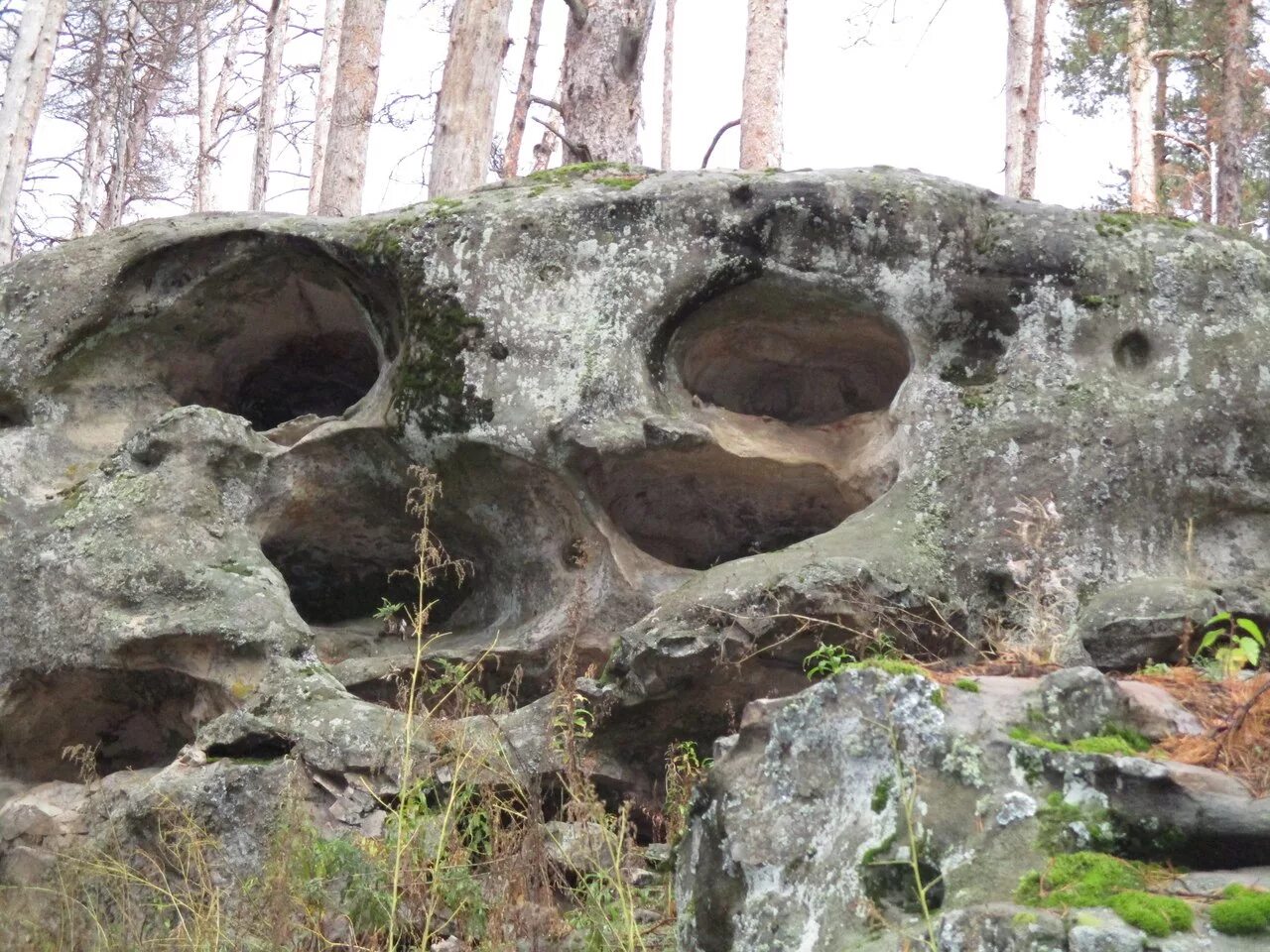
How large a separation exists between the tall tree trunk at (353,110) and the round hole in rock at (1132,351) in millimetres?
7679

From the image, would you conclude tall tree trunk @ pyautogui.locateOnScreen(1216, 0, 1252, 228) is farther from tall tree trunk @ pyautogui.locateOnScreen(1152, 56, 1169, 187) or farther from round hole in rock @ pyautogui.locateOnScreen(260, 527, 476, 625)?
round hole in rock @ pyautogui.locateOnScreen(260, 527, 476, 625)

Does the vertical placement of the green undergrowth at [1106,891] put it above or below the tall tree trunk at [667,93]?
below

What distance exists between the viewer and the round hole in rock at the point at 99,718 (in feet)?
22.5

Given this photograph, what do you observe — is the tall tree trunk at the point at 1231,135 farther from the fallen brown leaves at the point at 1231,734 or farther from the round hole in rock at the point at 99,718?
the round hole in rock at the point at 99,718

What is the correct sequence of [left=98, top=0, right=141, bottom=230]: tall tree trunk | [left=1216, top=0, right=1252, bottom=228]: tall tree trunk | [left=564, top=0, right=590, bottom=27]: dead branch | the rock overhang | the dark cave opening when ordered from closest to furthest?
the rock overhang < the dark cave opening < [left=564, top=0, right=590, bottom=27]: dead branch < [left=1216, top=0, right=1252, bottom=228]: tall tree trunk < [left=98, top=0, right=141, bottom=230]: tall tree trunk

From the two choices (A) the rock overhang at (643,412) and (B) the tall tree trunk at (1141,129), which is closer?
(A) the rock overhang at (643,412)

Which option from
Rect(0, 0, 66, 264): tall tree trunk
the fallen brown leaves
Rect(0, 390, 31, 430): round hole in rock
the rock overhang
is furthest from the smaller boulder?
Rect(0, 0, 66, 264): tall tree trunk

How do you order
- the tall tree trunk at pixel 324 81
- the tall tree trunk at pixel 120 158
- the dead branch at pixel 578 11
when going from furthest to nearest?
the tall tree trunk at pixel 324 81 < the tall tree trunk at pixel 120 158 < the dead branch at pixel 578 11

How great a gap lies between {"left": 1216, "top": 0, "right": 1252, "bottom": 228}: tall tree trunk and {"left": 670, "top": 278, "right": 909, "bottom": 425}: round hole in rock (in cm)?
456

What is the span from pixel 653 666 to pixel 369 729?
3.81 ft

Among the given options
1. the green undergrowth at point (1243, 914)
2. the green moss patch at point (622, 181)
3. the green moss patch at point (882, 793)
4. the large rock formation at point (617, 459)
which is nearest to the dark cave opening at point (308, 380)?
the large rock formation at point (617, 459)

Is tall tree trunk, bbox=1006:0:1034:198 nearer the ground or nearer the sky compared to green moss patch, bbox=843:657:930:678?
nearer the sky

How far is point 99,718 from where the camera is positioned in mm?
7137

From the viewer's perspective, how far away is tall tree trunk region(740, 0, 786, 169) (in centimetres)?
1309
